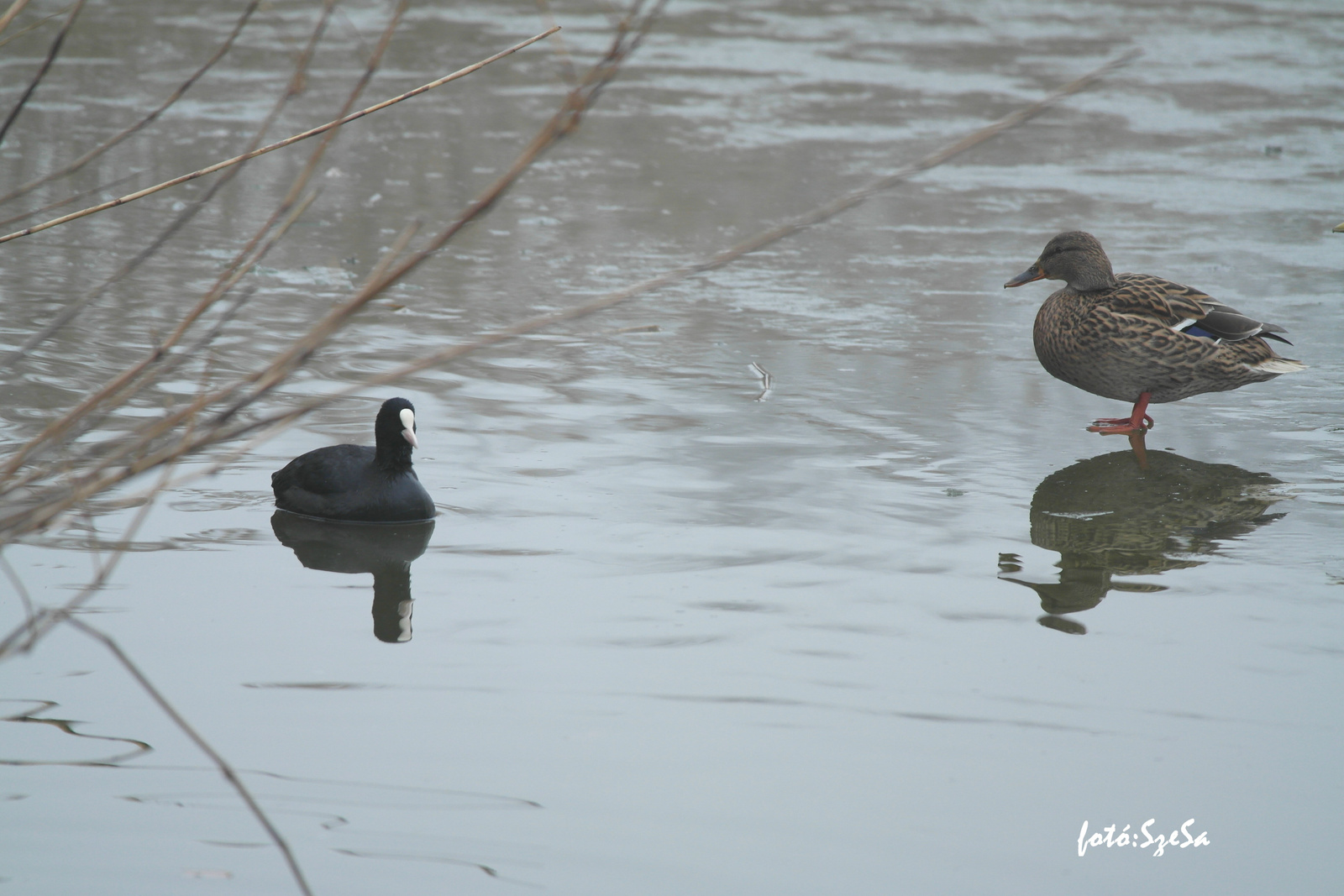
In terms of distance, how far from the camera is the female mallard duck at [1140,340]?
244 inches

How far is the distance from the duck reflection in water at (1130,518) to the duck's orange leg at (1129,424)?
15 centimetres

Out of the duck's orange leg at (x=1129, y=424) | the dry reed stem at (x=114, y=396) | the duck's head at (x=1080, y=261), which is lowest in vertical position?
the duck's orange leg at (x=1129, y=424)

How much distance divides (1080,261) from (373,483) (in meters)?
3.67

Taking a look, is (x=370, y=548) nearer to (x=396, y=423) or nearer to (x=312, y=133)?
(x=396, y=423)

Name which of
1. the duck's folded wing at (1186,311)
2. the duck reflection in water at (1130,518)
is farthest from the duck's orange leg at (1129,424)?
the duck's folded wing at (1186,311)

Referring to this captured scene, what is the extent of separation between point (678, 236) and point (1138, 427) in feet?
13.0

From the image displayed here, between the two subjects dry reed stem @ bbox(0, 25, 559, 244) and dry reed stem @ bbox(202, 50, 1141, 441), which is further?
dry reed stem @ bbox(0, 25, 559, 244)

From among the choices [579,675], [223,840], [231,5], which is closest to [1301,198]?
[579,675]

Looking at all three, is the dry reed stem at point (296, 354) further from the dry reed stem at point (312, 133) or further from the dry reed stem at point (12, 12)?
the dry reed stem at point (12, 12)

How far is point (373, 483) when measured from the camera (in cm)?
503

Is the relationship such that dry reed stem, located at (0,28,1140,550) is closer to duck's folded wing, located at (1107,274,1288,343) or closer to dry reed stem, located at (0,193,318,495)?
dry reed stem, located at (0,193,318,495)

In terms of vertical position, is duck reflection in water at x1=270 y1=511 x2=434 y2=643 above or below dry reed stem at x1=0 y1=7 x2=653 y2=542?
below

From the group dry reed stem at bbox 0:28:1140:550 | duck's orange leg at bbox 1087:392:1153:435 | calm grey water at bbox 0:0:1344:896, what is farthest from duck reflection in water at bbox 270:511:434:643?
duck's orange leg at bbox 1087:392:1153:435

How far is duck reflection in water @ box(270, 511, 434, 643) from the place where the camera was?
4.40 metres
